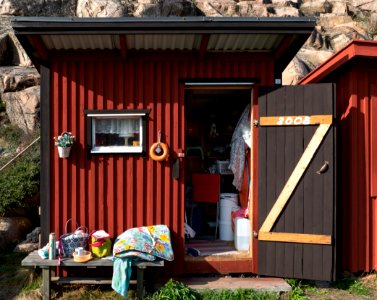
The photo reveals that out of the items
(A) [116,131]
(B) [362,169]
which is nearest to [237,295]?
(B) [362,169]

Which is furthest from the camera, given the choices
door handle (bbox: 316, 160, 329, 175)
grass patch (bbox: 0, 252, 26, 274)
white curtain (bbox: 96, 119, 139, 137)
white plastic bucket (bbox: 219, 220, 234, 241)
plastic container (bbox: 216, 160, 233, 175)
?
plastic container (bbox: 216, 160, 233, 175)

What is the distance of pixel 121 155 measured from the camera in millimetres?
4801

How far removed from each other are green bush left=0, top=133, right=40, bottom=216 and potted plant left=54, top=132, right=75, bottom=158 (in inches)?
149

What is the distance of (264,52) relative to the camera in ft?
15.9

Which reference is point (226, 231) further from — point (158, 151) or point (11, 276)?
point (11, 276)

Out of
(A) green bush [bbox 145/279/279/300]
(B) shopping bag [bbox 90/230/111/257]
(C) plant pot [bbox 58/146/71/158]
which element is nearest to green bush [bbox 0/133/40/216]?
(C) plant pot [bbox 58/146/71/158]

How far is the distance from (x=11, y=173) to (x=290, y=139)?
21.2 ft

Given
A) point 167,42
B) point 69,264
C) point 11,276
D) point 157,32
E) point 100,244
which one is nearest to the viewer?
point 157,32

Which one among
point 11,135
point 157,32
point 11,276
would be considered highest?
point 157,32

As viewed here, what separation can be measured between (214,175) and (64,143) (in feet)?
9.36

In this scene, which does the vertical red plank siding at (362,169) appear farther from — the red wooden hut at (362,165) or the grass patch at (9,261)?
the grass patch at (9,261)

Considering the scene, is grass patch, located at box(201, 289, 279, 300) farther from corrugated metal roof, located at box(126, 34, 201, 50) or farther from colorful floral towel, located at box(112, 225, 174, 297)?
corrugated metal roof, located at box(126, 34, 201, 50)

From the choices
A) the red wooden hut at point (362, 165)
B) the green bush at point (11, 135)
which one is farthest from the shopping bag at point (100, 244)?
the green bush at point (11, 135)

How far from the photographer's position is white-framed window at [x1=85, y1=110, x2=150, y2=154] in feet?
15.5
